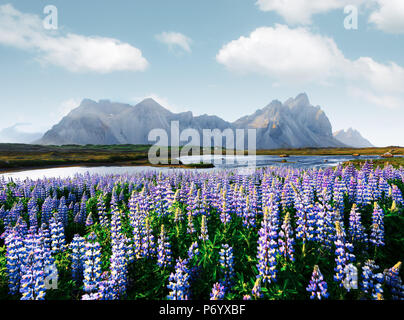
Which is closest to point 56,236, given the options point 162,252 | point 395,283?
point 162,252

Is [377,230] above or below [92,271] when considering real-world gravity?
above

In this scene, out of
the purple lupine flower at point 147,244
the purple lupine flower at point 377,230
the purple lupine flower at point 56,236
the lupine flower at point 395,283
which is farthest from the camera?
the purple lupine flower at point 56,236

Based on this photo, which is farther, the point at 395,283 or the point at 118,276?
the point at 118,276

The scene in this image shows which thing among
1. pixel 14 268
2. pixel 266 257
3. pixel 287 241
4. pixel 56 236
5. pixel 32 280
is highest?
pixel 287 241

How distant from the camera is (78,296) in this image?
5.51 m

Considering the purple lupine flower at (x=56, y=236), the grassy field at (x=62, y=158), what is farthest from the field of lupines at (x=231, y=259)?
the grassy field at (x=62, y=158)

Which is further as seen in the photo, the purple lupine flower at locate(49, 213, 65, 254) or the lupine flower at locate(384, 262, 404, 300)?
the purple lupine flower at locate(49, 213, 65, 254)

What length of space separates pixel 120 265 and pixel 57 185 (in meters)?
16.8

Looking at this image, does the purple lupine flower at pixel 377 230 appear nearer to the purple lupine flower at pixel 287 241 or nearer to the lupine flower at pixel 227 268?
the purple lupine flower at pixel 287 241

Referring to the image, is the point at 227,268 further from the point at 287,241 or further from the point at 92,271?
the point at 92,271

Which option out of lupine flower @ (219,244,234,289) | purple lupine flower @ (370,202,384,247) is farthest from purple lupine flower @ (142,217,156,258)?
purple lupine flower @ (370,202,384,247)

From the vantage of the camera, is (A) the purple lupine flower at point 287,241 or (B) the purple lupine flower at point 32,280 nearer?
(B) the purple lupine flower at point 32,280

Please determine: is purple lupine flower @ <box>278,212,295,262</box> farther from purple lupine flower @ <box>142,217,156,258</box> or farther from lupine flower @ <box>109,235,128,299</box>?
lupine flower @ <box>109,235,128,299</box>
